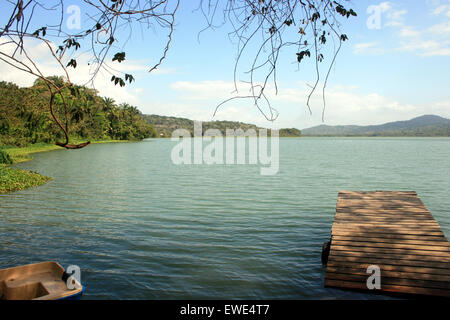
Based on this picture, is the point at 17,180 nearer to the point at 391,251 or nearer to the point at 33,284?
the point at 33,284

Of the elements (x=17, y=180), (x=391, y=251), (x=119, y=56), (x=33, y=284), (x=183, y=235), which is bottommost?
(x=183, y=235)

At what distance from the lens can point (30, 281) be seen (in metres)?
6.86

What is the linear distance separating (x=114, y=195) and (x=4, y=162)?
21144 millimetres

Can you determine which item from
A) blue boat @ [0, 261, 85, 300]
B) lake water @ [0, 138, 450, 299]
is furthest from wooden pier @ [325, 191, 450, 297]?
blue boat @ [0, 261, 85, 300]

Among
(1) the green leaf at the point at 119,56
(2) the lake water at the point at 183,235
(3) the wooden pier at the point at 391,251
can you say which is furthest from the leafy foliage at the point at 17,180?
(1) the green leaf at the point at 119,56

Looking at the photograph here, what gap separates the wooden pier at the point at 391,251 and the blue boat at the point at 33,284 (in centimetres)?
495

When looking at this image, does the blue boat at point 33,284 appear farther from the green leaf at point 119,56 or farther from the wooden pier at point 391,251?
the wooden pier at point 391,251

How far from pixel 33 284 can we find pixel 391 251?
7.26 m

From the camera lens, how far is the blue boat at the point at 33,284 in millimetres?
6586

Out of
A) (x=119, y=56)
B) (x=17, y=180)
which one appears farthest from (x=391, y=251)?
(x=17, y=180)

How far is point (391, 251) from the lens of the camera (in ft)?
26.5

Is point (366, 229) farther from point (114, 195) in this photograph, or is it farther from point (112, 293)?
point (114, 195)
